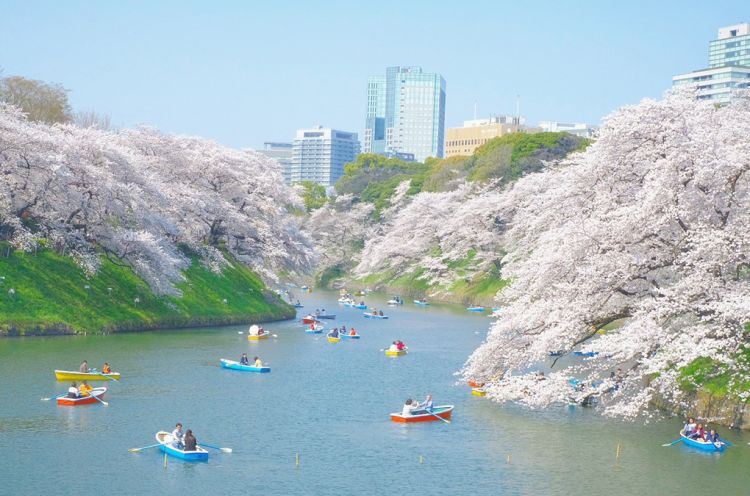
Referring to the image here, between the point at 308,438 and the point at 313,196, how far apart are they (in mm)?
123826

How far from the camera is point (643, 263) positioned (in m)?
33.9

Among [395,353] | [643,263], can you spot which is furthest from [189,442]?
[395,353]

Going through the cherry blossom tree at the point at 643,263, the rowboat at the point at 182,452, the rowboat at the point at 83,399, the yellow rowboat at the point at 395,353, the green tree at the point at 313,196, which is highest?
the green tree at the point at 313,196

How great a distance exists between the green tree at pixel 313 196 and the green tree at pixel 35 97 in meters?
50.9

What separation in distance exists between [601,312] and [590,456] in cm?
622

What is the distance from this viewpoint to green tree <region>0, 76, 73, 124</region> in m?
89.7

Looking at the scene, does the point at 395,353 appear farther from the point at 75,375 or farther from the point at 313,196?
the point at 313,196

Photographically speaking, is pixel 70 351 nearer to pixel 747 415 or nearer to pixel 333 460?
pixel 333 460

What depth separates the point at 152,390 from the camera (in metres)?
Result: 38.9

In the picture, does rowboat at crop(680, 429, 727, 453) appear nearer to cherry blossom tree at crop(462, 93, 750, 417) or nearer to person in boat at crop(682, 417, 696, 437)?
person in boat at crop(682, 417, 696, 437)

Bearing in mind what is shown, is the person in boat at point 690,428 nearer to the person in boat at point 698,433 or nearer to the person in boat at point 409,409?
the person in boat at point 698,433

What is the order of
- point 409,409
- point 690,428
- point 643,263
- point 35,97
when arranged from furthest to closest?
point 35,97, point 409,409, point 643,263, point 690,428

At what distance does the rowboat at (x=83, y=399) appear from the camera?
35.0 metres

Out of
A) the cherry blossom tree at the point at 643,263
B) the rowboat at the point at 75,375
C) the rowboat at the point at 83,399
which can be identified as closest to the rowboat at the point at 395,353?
the cherry blossom tree at the point at 643,263
